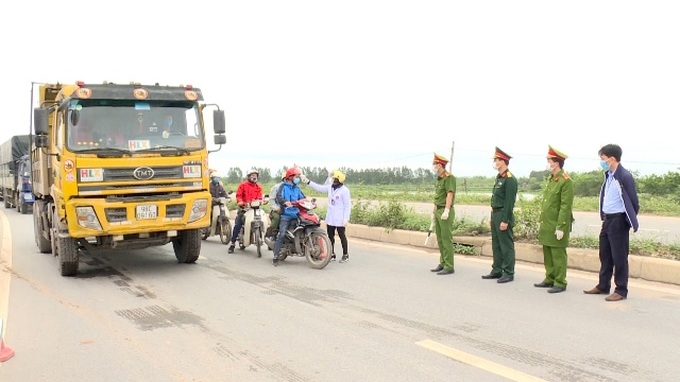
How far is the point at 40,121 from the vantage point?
777 cm

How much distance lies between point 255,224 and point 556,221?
17.4 ft

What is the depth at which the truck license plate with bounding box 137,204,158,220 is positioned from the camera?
772cm

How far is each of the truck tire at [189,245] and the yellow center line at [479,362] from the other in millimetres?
5150

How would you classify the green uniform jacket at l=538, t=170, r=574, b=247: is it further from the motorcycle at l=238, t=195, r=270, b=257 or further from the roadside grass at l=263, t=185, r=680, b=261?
the motorcycle at l=238, t=195, r=270, b=257

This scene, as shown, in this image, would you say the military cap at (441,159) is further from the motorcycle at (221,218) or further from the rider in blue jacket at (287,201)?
the motorcycle at (221,218)

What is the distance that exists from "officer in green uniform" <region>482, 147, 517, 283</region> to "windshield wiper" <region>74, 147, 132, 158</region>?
17.3 ft

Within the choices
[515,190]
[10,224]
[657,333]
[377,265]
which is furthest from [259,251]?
[10,224]

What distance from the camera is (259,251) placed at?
32.3ft

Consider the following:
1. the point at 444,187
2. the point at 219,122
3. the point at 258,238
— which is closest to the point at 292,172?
the point at 219,122

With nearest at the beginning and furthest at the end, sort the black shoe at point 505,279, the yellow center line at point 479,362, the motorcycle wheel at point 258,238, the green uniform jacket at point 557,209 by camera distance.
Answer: the yellow center line at point 479,362 → the green uniform jacket at point 557,209 → the black shoe at point 505,279 → the motorcycle wheel at point 258,238

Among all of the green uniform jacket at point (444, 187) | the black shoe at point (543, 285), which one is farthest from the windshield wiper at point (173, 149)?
the black shoe at point (543, 285)

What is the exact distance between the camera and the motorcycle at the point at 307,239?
337 inches

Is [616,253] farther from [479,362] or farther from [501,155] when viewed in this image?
[479,362]

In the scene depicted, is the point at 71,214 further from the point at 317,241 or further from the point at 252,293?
the point at 317,241
